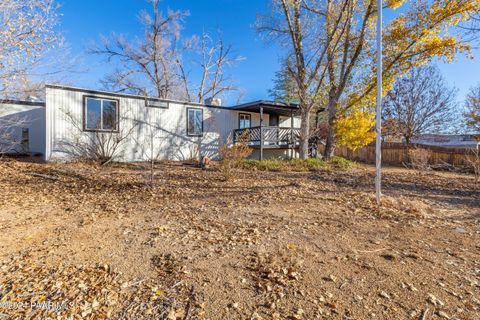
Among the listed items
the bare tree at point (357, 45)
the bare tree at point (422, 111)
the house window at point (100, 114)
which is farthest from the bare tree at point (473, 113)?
the house window at point (100, 114)

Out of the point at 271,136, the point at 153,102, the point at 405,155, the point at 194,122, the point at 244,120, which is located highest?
the point at 153,102

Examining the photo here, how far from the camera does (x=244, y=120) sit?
1491 cm

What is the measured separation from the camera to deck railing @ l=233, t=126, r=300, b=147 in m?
12.7

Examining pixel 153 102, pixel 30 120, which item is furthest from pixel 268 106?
pixel 30 120

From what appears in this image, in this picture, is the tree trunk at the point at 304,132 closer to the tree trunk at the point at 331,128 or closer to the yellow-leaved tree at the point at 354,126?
the tree trunk at the point at 331,128

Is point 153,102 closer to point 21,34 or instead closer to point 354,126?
point 21,34

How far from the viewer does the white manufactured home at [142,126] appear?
30.6 feet

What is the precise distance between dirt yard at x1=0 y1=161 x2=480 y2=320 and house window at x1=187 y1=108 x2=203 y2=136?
7.76 meters

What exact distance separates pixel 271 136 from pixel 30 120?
1239 centimetres

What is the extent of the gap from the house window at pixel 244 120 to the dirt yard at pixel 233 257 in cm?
985

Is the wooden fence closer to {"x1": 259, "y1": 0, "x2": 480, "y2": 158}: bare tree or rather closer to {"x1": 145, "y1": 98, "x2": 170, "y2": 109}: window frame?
{"x1": 259, "y1": 0, "x2": 480, "y2": 158}: bare tree

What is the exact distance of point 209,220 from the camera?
12.9 feet

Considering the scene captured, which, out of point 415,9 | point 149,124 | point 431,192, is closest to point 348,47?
point 415,9

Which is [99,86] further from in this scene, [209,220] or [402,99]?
[402,99]
